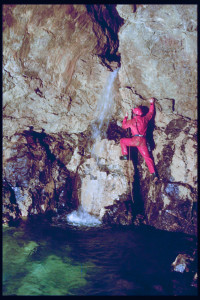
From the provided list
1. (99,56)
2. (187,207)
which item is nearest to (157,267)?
(187,207)

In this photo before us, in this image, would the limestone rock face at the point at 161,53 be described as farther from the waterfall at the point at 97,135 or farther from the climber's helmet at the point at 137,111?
the waterfall at the point at 97,135

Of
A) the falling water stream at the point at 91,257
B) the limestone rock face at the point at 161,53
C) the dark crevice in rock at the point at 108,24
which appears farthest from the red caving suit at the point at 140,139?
the dark crevice in rock at the point at 108,24

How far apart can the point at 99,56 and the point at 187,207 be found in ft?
16.5

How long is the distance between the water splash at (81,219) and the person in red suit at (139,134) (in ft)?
7.20

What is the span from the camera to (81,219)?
738cm

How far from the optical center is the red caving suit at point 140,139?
6707 millimetres

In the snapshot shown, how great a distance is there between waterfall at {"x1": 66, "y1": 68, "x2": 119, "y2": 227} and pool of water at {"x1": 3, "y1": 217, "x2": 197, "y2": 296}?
41 centimetres

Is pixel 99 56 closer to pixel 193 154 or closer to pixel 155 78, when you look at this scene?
pixel 155 78

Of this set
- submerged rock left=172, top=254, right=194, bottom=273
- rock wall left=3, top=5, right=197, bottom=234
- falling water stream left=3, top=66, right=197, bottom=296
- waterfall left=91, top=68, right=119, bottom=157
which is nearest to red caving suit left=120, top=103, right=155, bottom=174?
rock wall left=3, top=5, right=197, bottom=234

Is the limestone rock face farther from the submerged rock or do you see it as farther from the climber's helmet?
the submerged rock

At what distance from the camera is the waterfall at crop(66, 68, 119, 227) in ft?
23.5

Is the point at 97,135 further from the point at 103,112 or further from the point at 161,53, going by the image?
the point at 161,53

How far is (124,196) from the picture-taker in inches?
282

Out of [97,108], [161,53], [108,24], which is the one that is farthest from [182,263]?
[108,24]
